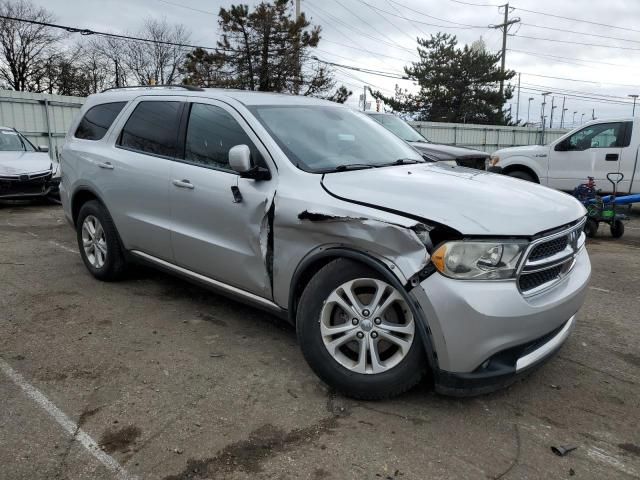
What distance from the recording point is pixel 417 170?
3611 millimetres

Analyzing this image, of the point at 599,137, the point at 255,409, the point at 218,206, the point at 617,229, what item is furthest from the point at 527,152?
the point at 255,409

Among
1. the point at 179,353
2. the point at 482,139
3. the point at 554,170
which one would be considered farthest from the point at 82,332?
the point at 482,139

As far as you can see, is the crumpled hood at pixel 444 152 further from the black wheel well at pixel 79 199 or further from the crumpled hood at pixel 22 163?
the crumpled hood at pixel 22 163

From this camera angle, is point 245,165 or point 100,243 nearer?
point 245,165

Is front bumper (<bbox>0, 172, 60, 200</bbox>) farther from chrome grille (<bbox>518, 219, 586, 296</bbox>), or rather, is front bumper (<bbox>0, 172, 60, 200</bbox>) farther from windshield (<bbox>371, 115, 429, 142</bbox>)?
chrome grille (<bbox>518, 219, 586, 296</bbox>)

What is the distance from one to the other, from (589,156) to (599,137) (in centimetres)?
39

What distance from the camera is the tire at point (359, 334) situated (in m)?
2.81

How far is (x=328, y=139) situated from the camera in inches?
150

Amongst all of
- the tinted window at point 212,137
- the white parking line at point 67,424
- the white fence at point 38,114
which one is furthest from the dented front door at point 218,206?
the white fence at point 38,114

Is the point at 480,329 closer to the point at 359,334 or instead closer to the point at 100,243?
the point at 359,334

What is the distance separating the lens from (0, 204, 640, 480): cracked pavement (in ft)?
8.14

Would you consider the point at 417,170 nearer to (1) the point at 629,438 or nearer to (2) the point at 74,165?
(1) the point at 629,438

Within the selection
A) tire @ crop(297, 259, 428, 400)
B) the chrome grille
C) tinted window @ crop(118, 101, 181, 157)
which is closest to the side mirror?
tire @ crop(297, 259, 428, 400)

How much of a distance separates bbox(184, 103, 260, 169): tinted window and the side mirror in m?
0.15
